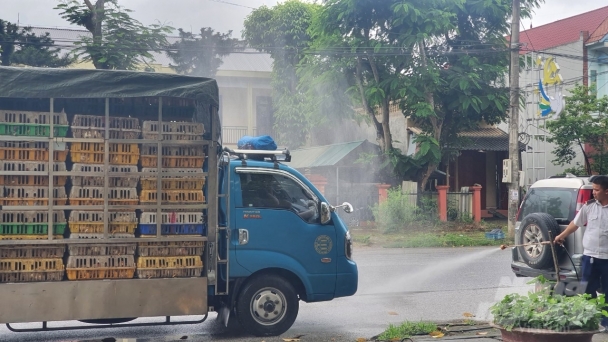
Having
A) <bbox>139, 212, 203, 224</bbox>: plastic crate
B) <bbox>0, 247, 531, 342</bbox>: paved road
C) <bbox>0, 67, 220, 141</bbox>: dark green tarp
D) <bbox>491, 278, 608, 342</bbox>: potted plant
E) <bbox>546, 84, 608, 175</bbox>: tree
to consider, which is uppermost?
<bbox>546, 84, 608, 175</bbox>: tree

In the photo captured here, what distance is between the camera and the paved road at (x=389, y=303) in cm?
837

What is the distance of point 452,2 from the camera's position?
24.2 metres

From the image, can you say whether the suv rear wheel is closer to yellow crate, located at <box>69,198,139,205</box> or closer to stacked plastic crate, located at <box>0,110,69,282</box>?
yellow crate, located at <box>69,198,139,205</box>

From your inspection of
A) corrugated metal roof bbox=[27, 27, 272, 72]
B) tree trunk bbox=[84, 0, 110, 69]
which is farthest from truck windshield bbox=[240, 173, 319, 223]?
corrugated metal roof bbox=[27, 27, 272, 72]

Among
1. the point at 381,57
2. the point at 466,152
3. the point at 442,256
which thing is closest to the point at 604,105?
the point at 466,152

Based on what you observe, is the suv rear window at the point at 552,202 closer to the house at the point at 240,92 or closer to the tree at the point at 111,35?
the tree at the point at 111,35

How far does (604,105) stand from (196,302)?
22.3 metres

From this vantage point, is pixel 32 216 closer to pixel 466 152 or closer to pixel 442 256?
pixel 442 256

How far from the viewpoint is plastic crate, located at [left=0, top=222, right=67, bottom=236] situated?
7074mm

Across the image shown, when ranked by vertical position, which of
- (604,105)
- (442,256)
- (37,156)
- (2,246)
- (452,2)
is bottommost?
(442,256)

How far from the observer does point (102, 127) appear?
740 cm

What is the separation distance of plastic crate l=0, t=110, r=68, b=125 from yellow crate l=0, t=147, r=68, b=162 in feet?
0.94

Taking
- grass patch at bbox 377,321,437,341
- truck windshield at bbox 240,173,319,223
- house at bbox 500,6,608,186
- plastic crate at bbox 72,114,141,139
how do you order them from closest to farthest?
plastic crate at bbox 72,114,141,139 → grass patch at bbox 377,321,437,341 → truck windshield at bbox 240,173,319,223 → house at bbox 500,6,608,186

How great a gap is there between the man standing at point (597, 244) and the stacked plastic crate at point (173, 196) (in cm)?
390
